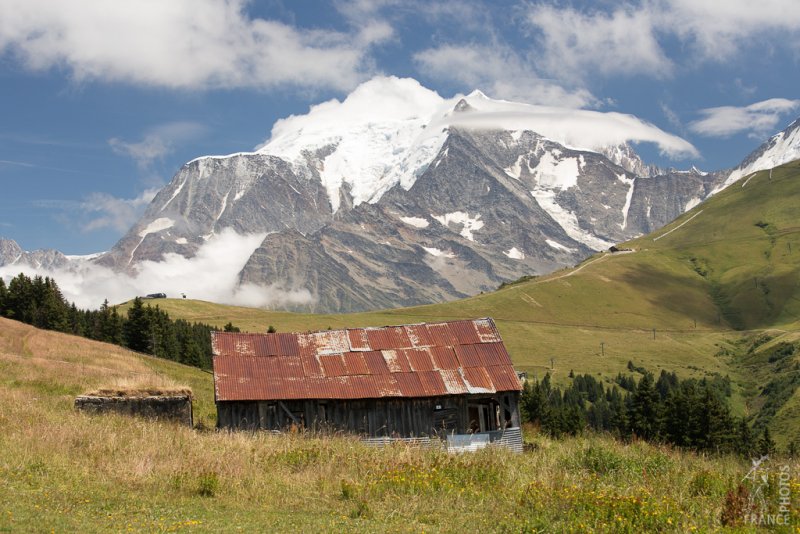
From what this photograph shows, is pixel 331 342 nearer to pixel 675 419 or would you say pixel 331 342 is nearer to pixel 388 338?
pixel 388 338

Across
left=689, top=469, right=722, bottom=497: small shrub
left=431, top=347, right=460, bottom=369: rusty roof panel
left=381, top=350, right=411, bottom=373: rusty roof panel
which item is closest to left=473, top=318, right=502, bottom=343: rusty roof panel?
left=431, top=347, right=460, bottom=369: rusty roof panel

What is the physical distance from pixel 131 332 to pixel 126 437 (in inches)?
3371

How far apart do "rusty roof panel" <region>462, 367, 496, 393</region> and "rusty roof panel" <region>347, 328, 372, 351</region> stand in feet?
16.8

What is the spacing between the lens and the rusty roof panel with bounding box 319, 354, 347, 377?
112 feet

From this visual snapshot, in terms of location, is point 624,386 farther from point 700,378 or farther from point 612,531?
point 612,531

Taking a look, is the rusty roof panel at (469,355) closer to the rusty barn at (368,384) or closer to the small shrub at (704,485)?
the rusty barn at (368,384)

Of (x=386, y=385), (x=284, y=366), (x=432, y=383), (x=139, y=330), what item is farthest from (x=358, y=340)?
(x=139, y=330)

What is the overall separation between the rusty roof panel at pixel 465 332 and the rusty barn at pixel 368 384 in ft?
0.26

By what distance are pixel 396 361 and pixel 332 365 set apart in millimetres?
3142

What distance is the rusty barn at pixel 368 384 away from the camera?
3297 cm

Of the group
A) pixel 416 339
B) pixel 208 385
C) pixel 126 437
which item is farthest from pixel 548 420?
pixel 126 437

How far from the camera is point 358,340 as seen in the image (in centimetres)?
A: 3647

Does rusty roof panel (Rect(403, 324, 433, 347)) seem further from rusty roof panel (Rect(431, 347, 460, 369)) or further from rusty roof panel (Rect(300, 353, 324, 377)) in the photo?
rusty roof panel (Rect(300, 353, 324, 377))

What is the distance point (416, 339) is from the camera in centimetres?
3653
